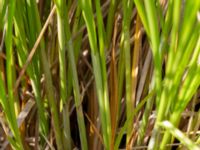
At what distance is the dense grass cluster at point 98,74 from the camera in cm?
51

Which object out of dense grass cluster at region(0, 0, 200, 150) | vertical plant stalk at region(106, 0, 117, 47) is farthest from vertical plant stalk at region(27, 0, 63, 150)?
vertical plant stalk at region(106, 0, 117, 47)

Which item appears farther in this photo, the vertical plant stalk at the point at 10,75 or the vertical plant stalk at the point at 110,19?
the vertical plant stalk at the point at 110,19

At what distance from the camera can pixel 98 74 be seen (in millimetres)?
592

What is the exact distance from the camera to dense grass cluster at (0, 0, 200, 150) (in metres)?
0.51

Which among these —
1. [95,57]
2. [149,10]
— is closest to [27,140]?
[95,57]

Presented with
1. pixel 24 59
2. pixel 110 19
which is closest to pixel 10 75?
pixel 24 59

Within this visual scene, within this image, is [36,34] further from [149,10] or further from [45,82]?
[149,10]

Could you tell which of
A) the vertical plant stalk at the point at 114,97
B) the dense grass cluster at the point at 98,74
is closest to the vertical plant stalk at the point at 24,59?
the dense grass cluster at the point at 98,74

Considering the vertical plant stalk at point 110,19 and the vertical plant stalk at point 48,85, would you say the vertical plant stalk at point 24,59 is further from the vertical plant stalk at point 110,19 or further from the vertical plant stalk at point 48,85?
the vertical plant stalk at point 110,19

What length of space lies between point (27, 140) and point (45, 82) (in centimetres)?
13

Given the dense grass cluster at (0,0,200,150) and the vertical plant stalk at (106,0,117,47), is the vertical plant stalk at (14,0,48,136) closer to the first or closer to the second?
the dense grass cluster at (0,0,200,150)

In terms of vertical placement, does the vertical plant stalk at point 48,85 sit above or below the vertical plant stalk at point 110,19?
below

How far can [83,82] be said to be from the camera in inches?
30.3

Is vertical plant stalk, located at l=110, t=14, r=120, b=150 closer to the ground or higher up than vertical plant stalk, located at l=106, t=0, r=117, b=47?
closer to the ground
